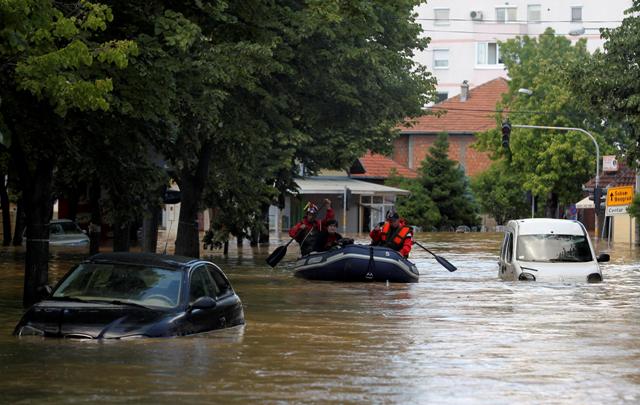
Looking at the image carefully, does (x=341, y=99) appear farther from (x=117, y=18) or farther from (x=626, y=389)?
(x=626, y=389)

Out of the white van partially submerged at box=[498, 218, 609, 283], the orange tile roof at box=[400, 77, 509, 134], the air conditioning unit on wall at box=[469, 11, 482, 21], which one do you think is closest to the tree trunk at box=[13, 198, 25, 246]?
the white van partially submerged at box=[498, 218, 609, 283]

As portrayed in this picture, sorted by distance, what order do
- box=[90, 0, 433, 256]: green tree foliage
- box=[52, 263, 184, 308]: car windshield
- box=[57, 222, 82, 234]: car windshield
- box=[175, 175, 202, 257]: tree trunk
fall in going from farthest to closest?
box=[57, 222, 82, 234]: car windshield, box=[175, 175, 202, 257]: tree trunk, box=[90, 0, 433, 256]: green tree foliage, box=[52, 263, 184, 308]: car windshield

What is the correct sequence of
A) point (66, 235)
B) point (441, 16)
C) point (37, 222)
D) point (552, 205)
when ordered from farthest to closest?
1. point (441, 16)
2. point (552, 205)
3. point (66, 235)
4. point (37, 222)

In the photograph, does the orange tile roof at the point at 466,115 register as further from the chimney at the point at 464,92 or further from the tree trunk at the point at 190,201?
the tree trunk at the point at 190,201

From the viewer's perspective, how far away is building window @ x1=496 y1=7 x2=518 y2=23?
11294cm

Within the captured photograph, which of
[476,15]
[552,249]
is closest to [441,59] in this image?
[476,15]

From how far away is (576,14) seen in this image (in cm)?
11181

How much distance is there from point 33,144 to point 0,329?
3094mm

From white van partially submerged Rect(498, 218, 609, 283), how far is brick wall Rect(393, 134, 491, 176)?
243 feet

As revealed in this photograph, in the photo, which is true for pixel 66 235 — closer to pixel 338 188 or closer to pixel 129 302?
pixel 338 188

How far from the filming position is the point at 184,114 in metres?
25.0

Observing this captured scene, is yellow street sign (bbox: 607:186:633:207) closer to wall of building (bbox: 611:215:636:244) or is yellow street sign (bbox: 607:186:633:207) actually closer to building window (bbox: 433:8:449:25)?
wall of building (bbox: 611:215:636:244)

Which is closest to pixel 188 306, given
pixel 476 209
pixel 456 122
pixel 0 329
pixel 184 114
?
pixel 0 329

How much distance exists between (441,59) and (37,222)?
96.2 m
